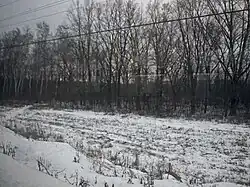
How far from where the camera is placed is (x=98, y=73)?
71.1ft

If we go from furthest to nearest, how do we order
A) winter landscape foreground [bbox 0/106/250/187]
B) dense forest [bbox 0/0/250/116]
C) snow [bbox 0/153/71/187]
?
dense forest [bbox 0/0/250/116] → winter landscape foreground [bbox 0/106/250/187] → snow [bbox 0/153/71/187]

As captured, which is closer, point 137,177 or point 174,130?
point 137,177

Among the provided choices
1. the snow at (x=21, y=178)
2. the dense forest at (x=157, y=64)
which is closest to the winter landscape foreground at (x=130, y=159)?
the snow at (x=21, y=178)

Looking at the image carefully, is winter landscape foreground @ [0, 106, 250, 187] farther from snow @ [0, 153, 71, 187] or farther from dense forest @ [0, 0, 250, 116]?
dense forest @ [0, 0, 250, 116]

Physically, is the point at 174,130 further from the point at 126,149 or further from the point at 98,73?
the point at 98,73

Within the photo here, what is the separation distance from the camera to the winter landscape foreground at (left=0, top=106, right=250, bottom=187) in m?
3.28

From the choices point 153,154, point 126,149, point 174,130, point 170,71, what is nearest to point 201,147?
point 153,154

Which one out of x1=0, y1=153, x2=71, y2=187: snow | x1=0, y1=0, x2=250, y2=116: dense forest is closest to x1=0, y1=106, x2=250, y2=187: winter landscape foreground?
x1=0, y1=153, x2=71, y2=187: snow

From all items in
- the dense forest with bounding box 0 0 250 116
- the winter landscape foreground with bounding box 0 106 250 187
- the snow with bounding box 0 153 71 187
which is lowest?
the winter landscape foreground with bounding box 0 106 250 187

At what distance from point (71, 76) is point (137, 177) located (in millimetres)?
12128

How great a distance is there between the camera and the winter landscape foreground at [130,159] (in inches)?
129

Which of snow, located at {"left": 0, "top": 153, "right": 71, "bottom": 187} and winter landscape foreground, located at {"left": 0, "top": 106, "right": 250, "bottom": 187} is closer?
snow, located at {"left": 0, "top": 153, "right": 71, "bottom": 187}

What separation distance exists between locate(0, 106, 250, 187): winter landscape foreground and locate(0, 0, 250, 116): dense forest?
4909 mm

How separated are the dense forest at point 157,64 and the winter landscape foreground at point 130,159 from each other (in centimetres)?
491
